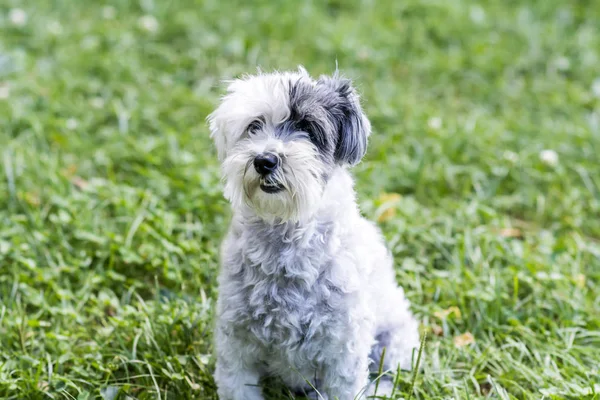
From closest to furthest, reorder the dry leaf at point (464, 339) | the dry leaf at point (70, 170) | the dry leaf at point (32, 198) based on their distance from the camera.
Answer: the dry leaf at point (464, 339), the dry leaf at point (32, 198), the dry leaf at point (70, 170)

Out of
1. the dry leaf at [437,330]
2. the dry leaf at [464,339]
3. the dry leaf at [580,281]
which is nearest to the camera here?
the dry leaf at [464,339]

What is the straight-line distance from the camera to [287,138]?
294cm

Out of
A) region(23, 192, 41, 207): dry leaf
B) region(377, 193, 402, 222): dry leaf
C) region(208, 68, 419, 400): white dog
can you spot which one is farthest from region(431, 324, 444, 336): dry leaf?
region(23, 192, 41, 207): dry leaf

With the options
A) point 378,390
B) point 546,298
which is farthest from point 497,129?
point 378,390

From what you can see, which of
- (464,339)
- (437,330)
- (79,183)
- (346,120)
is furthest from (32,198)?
(464,339)

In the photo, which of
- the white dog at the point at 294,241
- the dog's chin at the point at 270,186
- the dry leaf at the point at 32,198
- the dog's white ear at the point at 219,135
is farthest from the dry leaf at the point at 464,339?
the dry leaf at the point at 32,198

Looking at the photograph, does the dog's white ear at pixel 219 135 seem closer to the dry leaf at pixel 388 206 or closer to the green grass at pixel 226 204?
the green grass at pixel 226 204

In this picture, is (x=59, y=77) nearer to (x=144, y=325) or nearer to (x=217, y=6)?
(x=217, y=6)

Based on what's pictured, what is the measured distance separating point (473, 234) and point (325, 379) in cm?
181

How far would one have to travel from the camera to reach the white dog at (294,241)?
2.89m

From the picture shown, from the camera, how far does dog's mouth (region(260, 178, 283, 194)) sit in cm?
284

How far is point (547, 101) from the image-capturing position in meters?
6.27

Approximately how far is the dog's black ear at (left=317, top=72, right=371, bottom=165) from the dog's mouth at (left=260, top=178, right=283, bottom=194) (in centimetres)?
33

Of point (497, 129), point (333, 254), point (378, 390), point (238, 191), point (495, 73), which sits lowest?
point (378, 390)
